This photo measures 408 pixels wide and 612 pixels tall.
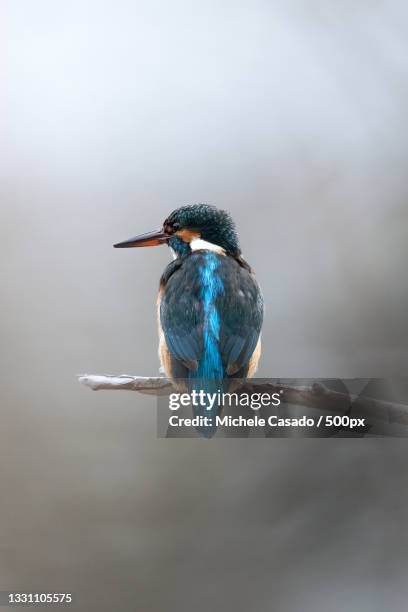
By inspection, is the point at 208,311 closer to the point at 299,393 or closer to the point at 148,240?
the point at 299,393

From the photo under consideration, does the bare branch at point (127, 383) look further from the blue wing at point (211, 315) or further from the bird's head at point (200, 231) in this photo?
the bird's head at point (200, 231)

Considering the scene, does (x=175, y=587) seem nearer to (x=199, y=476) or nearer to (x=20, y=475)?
(x=199, y=476)

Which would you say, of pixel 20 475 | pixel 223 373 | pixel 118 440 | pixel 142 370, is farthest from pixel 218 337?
pixel 20 475

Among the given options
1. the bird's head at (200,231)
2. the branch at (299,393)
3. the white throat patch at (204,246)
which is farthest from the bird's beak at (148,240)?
the branch at (299,393)

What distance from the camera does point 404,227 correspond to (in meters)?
3.02

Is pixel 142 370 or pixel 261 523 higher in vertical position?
pixel 142 370

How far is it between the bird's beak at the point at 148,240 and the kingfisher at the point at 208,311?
3.3 inches

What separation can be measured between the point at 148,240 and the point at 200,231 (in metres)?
0.20

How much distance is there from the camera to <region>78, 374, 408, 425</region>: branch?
1985mm

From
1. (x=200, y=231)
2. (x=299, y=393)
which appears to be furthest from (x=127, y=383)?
(x=200, y=231)

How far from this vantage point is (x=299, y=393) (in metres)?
1.98

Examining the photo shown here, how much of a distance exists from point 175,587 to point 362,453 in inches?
30.9

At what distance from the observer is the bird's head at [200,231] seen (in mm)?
2328

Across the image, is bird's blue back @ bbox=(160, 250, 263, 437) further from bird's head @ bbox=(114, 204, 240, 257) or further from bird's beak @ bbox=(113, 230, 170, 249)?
bird's beak @ bbox=(113, 230, 170, 249)
